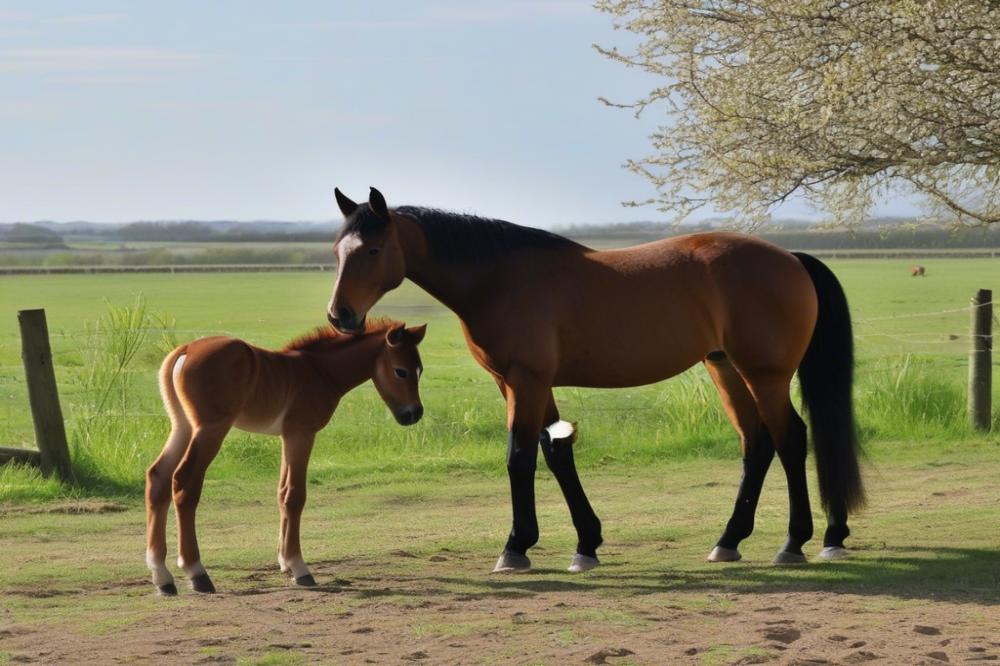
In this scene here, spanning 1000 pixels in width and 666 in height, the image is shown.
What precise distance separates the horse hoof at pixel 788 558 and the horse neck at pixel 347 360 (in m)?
2.46

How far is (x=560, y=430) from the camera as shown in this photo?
23.4 ft

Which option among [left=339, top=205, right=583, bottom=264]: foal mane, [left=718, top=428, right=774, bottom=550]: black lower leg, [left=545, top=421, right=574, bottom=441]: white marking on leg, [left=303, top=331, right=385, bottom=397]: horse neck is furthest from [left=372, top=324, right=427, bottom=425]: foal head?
[left=718, top=428, right=774, bottom=550]: black lower leg

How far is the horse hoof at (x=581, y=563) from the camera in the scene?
280 inches

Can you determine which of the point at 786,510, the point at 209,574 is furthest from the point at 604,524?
the point at 209,574

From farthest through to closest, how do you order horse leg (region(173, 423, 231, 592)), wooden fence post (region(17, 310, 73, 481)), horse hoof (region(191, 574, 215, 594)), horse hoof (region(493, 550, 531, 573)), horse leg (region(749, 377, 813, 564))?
wooden fence post (region(17, 310, 73, 481)) → horse leg (region(749, 377, 813, 564)) → horse hoof (region(493, 550, 531, 573)) → horse hoof (region(191, 574, 215, 594)) → horse leg (region(173, 423, 231, 592))

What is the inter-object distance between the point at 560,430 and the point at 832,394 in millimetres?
1623

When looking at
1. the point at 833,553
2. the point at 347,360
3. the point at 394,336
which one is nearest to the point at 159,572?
the point at 347,360

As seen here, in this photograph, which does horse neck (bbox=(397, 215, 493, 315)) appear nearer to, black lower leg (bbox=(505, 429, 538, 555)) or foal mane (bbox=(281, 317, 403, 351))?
foal mane (bbox=(281, 317, 403, 351))

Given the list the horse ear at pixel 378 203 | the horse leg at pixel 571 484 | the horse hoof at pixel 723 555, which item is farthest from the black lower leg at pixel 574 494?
the horse ear at pixel 378 203

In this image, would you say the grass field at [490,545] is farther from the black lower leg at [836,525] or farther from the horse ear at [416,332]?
the horse ear at [416,332]

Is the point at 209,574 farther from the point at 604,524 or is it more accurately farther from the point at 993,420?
the point at 993,420

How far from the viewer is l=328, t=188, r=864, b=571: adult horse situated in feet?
22.7

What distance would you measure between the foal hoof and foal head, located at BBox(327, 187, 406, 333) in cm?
127

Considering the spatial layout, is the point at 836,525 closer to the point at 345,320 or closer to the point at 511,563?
the point at 511,563
